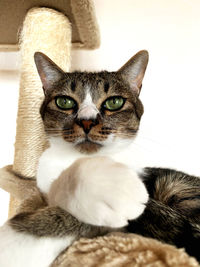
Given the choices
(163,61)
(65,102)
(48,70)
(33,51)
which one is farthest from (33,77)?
(163,61)

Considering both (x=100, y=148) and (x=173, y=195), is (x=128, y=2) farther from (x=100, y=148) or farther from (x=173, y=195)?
(x=173, y=195)

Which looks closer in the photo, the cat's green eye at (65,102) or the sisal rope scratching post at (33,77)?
the cat's green eye at (65,102)

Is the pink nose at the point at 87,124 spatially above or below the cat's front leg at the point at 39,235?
above

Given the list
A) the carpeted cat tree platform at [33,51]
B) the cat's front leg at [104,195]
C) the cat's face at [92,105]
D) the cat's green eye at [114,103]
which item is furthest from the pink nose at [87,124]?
the carpeted cat tree platform at [33,51]

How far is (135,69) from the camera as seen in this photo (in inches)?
38.3

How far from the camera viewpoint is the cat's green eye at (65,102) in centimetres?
85

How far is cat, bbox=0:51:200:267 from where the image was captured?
18.5 inches

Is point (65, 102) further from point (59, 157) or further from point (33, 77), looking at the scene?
point (33, 77)

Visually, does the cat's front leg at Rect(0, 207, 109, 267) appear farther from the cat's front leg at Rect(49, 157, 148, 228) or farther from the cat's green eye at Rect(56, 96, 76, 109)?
the cat's green eye at Rect(56, 96, 76, 109)

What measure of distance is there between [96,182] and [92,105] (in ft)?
1.17

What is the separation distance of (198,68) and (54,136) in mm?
1041

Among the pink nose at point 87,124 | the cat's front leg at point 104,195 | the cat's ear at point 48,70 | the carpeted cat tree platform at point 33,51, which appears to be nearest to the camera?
the cat's front leg at point 104,195

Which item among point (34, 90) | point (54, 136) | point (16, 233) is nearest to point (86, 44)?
point (34, 90)

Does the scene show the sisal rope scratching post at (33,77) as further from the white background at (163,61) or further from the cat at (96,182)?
the white background at (163,61)
